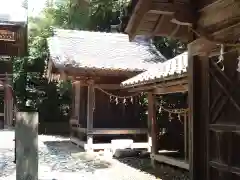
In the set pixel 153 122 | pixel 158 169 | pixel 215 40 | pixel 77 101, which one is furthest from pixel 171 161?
pixel 77 101

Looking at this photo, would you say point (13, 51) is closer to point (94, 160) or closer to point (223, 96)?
point (223, 96)

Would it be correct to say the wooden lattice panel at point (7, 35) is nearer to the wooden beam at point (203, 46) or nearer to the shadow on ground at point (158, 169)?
the wooden beam at point (203, 46)

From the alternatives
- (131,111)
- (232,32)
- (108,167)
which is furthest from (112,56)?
(232,32)

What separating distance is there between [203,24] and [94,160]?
7.61 metres

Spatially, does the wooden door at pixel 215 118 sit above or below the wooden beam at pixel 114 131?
above

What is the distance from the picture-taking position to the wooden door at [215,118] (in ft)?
17.0

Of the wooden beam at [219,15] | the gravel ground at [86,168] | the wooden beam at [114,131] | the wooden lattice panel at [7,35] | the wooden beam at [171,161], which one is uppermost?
the wooden beam at [219,15]

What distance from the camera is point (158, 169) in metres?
10.5

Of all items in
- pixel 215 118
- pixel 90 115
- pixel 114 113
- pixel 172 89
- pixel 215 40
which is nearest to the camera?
pixel 215 40

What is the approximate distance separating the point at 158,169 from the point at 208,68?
5.48 m

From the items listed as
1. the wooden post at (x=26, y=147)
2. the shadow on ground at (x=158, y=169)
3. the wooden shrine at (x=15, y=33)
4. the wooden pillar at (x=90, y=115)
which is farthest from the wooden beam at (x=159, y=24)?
the wooden pillar at (x=90, y=115)

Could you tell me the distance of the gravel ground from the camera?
9.21m

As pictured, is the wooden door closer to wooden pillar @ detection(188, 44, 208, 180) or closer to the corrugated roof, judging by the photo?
wooden pillar @ detection(188, 44, 208, 180)

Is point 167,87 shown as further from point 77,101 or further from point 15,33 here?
point 77,101
